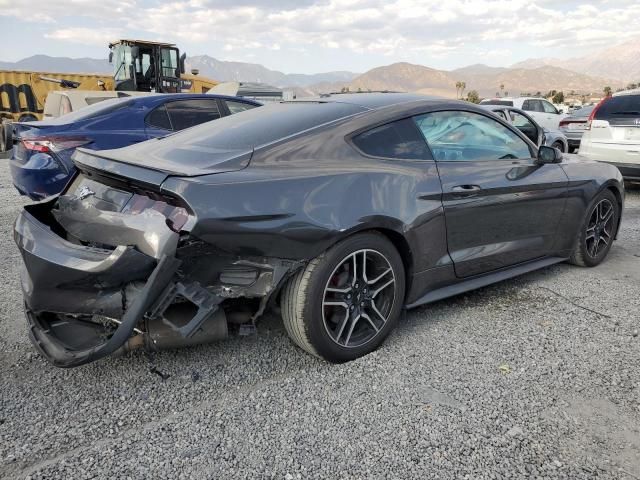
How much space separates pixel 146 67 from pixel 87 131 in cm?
979

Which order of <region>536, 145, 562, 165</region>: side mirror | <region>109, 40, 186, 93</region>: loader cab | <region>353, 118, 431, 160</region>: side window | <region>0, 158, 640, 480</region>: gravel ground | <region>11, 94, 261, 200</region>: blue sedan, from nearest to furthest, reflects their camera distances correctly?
<region>0, 158, 640, 480</region>: gravel ground → <region>353, 118, 431, 160</region>: side window → <region>536, 145, 562, 165</region>: side mirror → <region>11, 94, 261, 200</region>: blue sedan → <region>109, 40, 186, 93</region>: loader cab

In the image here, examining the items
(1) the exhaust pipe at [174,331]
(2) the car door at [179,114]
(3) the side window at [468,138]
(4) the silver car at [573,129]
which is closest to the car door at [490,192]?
(3) the side window at [468,138]

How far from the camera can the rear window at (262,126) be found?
2.96 m

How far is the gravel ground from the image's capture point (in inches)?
84.5

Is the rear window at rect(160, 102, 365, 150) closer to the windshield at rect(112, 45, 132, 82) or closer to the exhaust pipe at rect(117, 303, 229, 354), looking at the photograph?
the exhaust pipe at rect(117, 303, 229, 354)

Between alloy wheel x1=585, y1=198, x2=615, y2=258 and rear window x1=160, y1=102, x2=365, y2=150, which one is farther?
alloy wheel x1=585, y1=198, x2=615, y2=258

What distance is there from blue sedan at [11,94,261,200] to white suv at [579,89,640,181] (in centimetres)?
576

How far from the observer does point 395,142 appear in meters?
3.22

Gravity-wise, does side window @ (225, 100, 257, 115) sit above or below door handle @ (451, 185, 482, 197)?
above

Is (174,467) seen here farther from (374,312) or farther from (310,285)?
(374,312)

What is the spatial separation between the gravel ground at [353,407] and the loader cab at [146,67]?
12.4 metres

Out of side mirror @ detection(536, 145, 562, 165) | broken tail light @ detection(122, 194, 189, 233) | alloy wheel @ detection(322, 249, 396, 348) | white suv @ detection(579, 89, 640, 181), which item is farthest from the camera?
white suv @ detection(579, 89, 640, 181)

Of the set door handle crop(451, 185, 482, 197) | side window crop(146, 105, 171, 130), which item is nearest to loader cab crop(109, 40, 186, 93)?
side window crop(146, 105, 171, 130)

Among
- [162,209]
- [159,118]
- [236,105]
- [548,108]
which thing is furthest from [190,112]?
[548,108]
